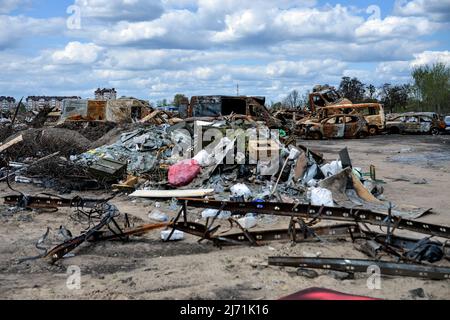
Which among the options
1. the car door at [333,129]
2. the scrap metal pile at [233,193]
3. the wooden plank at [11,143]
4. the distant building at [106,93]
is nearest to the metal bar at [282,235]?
the scrap metal pile at [233,193]

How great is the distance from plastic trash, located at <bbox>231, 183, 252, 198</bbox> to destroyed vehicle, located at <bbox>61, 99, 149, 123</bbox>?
1497 centimetres

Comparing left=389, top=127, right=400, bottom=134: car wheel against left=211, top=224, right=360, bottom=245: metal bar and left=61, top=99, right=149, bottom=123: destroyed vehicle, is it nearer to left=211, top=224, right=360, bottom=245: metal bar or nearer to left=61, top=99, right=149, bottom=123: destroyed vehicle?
left=61, top=99, right=149, bottom=123: destroyed vehicle

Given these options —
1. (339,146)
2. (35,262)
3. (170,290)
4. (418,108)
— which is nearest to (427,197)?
(170,290)

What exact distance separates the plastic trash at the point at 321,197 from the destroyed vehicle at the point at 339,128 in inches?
667

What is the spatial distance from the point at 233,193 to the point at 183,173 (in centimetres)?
144

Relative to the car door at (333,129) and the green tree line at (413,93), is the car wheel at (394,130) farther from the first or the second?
the green tree line at (413,93)

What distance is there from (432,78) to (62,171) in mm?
45534

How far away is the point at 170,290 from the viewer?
15.2 ft

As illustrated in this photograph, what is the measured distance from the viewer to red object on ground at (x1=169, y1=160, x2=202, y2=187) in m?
10.1

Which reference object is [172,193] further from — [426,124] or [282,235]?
[426,124]

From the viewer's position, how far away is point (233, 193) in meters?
9.32

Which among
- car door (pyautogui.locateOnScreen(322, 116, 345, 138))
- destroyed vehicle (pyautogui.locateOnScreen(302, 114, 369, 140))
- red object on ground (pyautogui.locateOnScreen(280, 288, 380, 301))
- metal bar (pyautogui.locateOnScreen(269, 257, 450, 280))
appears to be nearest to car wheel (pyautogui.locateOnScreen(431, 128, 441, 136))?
destroyed vehicle (pyautogui.locateOnScreen(302, 114, 369, 140))

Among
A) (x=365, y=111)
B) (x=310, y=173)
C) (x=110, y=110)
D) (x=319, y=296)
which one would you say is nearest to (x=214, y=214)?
(x=310, y=173)
